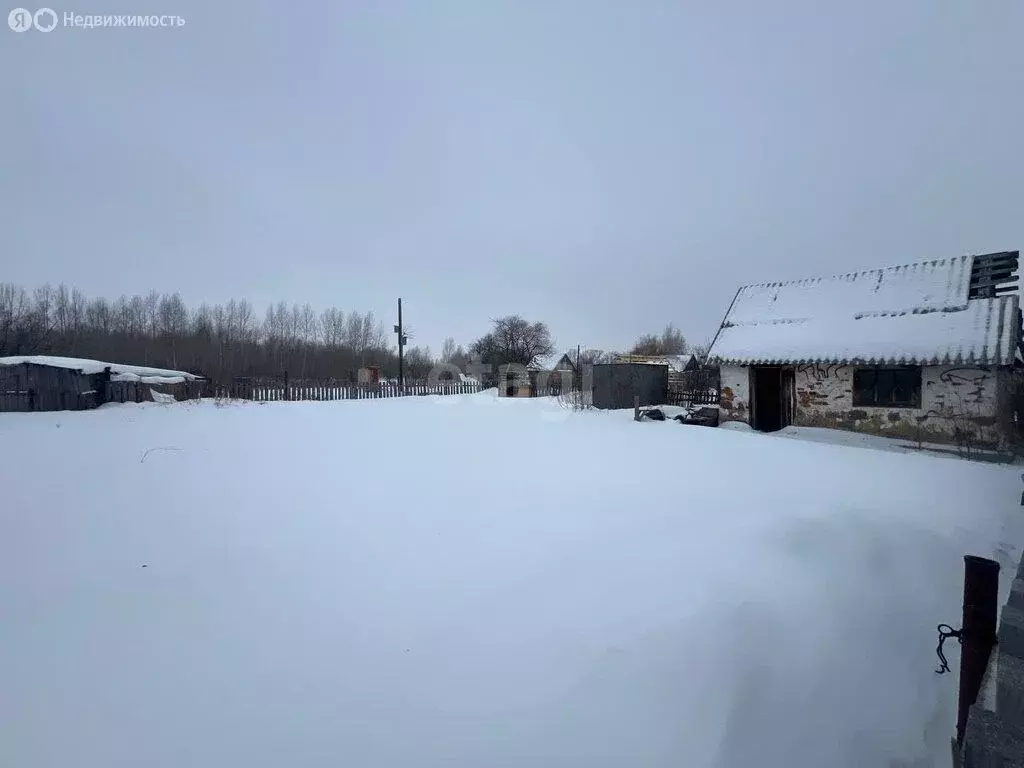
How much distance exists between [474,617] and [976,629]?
2.78 metres

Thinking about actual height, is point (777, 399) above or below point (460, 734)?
above

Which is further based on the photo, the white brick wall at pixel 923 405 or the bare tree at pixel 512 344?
the bare tree at pixel 512 344

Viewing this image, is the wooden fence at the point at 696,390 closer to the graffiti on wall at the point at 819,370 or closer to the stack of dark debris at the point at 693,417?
the stack of dark debris at the point at 693,417

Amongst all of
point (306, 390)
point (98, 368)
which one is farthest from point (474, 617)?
point (306, 390)

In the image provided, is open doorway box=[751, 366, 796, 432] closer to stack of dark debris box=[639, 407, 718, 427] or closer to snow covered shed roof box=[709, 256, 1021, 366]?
snow covered shed roof box=[709, 256, 1021, 366]

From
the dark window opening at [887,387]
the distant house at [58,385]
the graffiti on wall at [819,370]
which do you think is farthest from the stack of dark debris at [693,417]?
the distant house at [58,385]

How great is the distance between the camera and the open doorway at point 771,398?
13.4m

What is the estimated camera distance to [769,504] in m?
5.71

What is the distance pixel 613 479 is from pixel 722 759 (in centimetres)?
482

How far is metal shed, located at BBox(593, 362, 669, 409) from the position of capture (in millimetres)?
18891

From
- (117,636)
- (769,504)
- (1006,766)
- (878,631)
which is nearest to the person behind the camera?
(1006,766)

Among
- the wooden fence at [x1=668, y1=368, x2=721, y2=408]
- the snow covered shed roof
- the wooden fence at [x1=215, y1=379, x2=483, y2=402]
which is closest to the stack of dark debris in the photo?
the snow covered shed roof

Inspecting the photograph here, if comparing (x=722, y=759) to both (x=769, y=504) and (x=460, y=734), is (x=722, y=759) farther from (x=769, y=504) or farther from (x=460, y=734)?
(x=769, y=504)

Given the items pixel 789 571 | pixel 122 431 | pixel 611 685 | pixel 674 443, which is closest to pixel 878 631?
pixel 789 571
